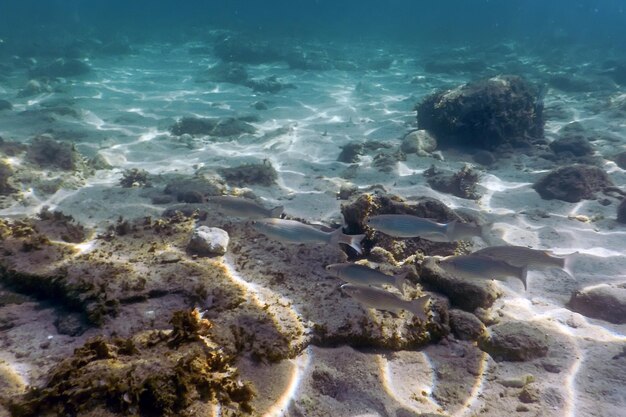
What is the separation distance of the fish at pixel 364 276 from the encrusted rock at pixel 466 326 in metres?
0.92

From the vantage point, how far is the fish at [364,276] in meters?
3.92

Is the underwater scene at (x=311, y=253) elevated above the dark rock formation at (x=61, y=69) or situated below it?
below

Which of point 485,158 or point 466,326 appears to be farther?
point 485,158

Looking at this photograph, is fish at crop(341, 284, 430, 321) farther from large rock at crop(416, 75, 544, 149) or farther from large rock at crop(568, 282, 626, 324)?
large rock at crop(416, 75, 544, 149)

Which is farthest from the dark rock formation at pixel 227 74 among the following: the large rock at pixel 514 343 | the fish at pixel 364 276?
the large rock at pixel 514 343

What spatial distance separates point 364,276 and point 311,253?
1077mm

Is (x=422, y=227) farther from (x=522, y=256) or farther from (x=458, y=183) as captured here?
(x=458, y=183)

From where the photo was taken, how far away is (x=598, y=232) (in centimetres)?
740

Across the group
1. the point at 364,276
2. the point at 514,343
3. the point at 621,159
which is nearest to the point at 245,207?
the point at 364,276

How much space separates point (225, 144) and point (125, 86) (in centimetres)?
1110

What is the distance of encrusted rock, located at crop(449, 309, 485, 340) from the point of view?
430 cm

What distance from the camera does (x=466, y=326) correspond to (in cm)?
436

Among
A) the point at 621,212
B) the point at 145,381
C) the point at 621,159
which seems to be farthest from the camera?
the point at 621,159

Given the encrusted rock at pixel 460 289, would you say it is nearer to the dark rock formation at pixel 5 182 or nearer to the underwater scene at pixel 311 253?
the underwater scene at pixel 311 253
